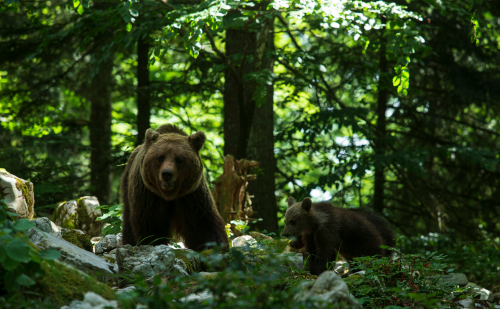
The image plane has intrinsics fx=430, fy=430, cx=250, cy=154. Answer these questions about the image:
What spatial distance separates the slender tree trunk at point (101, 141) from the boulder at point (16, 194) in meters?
5.36

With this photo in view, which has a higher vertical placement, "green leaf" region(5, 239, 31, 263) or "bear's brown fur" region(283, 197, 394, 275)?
"green leaf" region(5, 239, 31, 263)

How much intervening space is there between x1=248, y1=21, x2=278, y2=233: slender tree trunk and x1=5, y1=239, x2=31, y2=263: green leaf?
6.34 metres

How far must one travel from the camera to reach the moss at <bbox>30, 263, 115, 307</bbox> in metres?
2.85

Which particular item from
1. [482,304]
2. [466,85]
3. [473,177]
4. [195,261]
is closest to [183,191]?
[195,261]

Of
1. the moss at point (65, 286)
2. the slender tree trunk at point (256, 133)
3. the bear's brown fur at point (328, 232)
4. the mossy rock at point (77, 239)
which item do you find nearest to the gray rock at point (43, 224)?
the mossy rock at point (77, 239)

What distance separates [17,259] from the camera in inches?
96.3

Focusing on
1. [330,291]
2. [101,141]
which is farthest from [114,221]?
[101,141]

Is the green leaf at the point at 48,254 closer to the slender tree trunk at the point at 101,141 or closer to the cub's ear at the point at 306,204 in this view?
the cub's ear at the point at 306,204

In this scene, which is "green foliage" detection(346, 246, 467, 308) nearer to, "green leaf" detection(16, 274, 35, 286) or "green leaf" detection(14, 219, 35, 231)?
"green leaf" detection(16, 274, 35, 286)

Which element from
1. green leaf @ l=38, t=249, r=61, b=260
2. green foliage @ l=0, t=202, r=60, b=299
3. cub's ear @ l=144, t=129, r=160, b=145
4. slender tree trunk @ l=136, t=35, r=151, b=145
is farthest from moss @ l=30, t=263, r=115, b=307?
slender tree trunk @ l=136, t=35, r=151, b=145

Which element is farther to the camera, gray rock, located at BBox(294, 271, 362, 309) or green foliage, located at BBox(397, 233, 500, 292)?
green foliage, located at BBox(397, 233, 500, 292)

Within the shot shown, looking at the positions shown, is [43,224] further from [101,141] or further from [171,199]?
[101,141]

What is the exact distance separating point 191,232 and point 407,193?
26.2 feet

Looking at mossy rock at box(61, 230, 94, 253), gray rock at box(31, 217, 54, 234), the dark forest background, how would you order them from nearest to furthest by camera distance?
gray rock at box(31, 217, 54, 234)
mossy rock at box(61, 230, 94, 253)
the dark forest background
